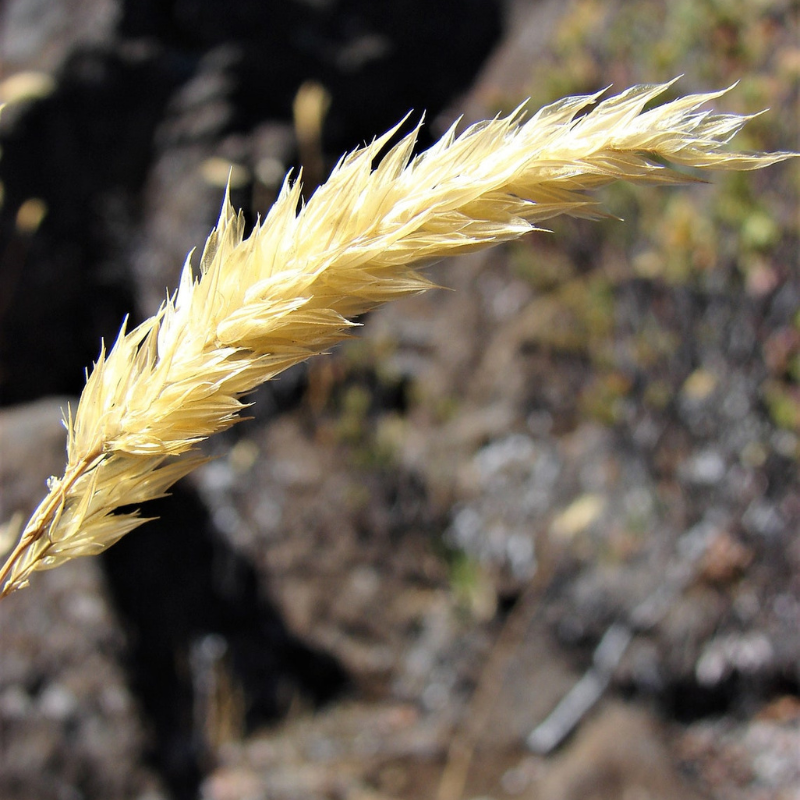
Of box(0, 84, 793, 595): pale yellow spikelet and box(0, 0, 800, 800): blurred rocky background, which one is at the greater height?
box(0, 84, 793, 595): pale yellow spikelet

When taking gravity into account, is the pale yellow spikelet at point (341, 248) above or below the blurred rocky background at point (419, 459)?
above

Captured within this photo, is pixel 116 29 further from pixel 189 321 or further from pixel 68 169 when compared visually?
pixel 189 321

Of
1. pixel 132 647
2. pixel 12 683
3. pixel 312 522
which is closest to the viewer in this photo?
pixel 12 683

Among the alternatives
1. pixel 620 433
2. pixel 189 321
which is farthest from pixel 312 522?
pixel 189 321

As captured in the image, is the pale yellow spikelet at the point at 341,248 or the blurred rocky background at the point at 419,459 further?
the blurred rocky background at the point at 419,459

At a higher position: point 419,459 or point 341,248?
point 341,248
